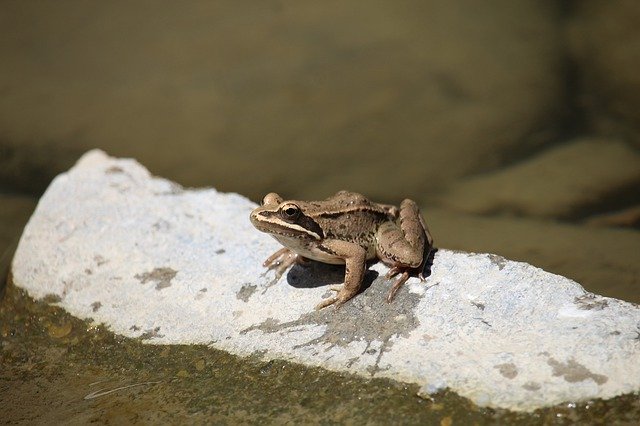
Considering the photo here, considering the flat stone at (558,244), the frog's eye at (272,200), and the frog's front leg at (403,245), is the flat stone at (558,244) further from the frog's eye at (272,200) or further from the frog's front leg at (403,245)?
the frog's eye at (272,200)

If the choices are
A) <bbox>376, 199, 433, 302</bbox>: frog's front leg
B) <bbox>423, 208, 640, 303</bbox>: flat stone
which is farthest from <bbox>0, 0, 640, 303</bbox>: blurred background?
<bbox>376, 199, 433, 302</bbox>: frog's front leg

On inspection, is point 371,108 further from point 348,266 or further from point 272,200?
point 348,266

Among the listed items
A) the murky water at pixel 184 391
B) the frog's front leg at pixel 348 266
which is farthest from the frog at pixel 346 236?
the murky water at pixel 184 391

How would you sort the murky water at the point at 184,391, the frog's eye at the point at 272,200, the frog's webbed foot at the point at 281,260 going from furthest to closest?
1. the frog's webbed foot at the point at 281,260
2. the frog's eye at the point at 272,200
3. the murky water at the point at 184,391

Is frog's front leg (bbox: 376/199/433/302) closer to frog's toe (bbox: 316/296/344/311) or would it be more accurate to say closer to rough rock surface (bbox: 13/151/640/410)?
rough rock surface (bbox: 13/151/640/410)

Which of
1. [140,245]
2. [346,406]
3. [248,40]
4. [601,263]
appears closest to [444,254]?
[346,406]

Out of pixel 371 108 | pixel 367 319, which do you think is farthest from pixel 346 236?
pixel 371 108
